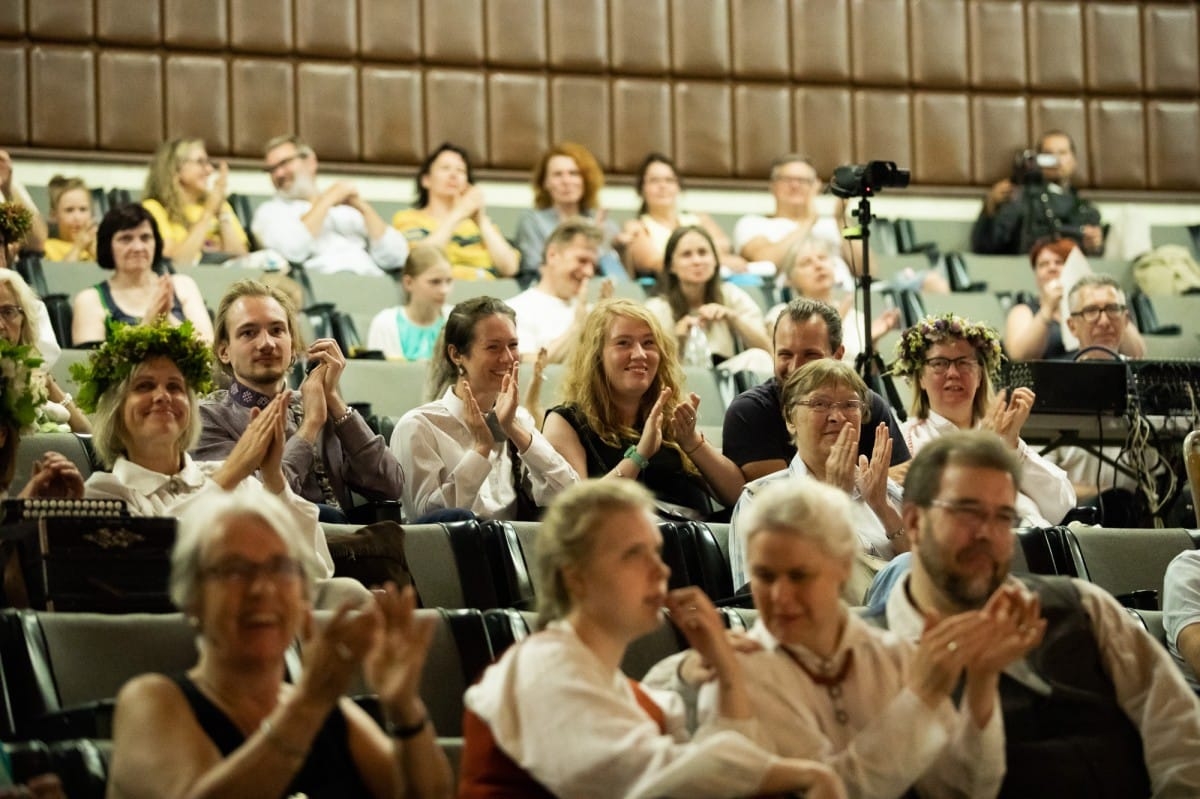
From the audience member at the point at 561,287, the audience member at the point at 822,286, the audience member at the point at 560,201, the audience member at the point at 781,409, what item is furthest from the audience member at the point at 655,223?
the audience member at the point at 781,409

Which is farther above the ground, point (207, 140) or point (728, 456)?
point (207, 140)

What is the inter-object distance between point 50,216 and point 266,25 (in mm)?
1301

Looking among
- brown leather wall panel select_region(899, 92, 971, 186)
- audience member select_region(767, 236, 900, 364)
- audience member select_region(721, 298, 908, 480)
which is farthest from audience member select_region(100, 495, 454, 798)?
brown leather wall panel select_region(899, 92, 971, 186)

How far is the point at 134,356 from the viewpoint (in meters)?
3.10

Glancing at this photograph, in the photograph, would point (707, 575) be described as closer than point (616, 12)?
Yes

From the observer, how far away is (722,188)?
7.35 metres

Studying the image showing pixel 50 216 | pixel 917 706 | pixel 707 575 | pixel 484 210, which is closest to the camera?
pixel 917 706

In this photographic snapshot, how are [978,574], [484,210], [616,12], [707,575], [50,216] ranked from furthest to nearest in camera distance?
1. [616,12]
2. [484,210]
3. [50,216]
4. [707,575]
5. [978,574]

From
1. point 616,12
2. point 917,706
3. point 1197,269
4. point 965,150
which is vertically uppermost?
point 616,12

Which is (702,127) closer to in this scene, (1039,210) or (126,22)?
(1039,210)

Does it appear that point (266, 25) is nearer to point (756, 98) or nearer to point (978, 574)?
point (756, 98)

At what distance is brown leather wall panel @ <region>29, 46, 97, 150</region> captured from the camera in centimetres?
664

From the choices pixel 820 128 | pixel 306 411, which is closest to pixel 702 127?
pixel 820 128

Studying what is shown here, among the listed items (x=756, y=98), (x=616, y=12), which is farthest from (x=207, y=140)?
(x=756, y=98)
